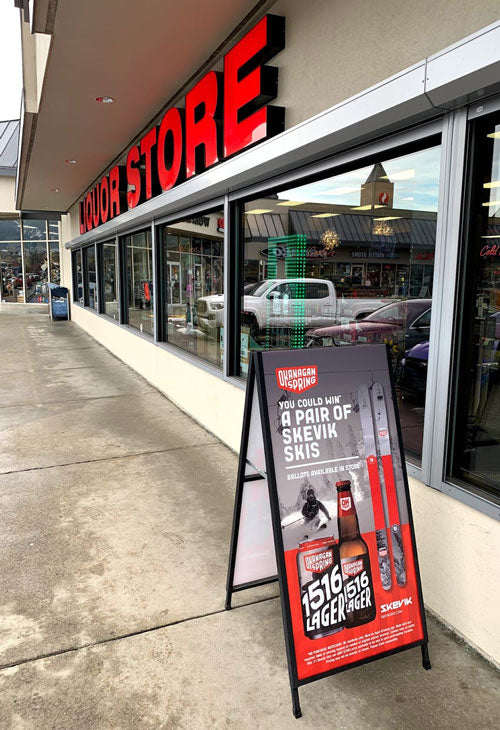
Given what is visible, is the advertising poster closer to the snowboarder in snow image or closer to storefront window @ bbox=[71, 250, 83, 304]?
the snowboarder in snow image

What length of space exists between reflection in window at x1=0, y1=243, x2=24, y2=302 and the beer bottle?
27.2m

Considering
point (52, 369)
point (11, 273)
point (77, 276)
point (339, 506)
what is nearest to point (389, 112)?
point (339, 506)

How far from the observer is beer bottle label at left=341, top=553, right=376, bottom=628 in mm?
2234

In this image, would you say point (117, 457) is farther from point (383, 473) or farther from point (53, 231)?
point (53, 231)

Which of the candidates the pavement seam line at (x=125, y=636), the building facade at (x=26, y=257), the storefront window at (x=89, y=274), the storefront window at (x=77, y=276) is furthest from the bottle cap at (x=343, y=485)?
the building facade at (x=26, y=257)

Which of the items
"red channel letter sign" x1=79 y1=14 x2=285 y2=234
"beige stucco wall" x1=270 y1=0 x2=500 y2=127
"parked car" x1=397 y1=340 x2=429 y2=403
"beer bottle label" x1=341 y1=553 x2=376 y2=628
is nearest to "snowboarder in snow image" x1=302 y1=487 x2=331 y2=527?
"beer bottle label" x1=341 y1=553 x2=376 y2=628

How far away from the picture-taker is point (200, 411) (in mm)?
6109

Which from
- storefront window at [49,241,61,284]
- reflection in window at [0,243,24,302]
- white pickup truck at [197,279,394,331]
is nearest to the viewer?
white pickup truck at [197,279,394,331]

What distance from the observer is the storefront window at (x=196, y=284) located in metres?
5.87

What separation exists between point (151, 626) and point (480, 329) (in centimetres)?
223

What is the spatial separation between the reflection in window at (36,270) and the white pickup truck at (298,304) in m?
24.1

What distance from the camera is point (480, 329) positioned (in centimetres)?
264

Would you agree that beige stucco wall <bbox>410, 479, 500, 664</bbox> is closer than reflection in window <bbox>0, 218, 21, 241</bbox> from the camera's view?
Yes

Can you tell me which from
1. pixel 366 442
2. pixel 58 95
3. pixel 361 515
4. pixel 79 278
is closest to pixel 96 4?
pixel 58 95
